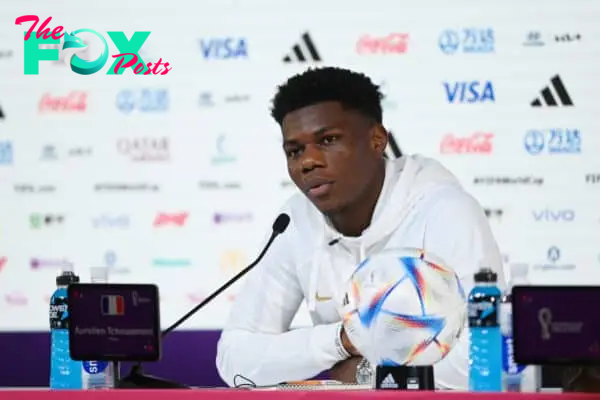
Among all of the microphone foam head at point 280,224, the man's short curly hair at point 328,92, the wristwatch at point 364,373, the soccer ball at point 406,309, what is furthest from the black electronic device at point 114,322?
the man's short curly hair at point 328,92

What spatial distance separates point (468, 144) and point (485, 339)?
8.29ft

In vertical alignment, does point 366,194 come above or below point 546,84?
below

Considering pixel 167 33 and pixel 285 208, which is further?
pixel 167 33

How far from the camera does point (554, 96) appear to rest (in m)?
5.03

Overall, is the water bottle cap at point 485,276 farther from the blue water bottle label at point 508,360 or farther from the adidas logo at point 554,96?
the adidas logo at point 554,96

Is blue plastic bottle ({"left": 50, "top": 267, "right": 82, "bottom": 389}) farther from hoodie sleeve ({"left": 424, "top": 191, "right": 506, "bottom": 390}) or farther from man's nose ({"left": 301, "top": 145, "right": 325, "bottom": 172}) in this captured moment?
hoodie sleeve ({"left": 424, "top": 191, "right": 506, "bottom": 390})

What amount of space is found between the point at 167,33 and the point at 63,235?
886mm

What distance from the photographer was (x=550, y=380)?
9.42 ft

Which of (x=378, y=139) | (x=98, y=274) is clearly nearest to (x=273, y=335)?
(x=378, y=139)

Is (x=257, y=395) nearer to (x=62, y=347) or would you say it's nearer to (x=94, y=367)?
(x=94, y=367)

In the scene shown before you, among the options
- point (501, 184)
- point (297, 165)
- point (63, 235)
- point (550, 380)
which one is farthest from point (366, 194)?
point (63, 235)

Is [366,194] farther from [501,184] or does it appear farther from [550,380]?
[501,184]

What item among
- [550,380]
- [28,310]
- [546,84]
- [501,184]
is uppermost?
[546,84]

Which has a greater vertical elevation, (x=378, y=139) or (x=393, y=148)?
(x=393, y=148)
